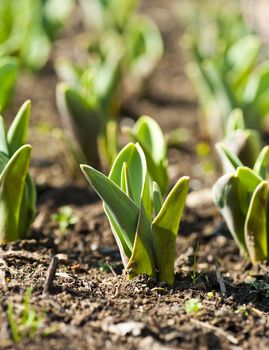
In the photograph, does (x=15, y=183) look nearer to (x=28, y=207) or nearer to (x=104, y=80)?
(x=28, y=207)

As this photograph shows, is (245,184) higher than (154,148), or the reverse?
(154,148)

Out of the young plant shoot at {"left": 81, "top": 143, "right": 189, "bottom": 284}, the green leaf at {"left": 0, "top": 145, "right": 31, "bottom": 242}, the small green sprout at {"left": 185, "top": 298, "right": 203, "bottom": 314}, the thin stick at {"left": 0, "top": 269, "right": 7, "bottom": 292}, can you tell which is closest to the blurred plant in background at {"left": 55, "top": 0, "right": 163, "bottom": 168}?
the green leaf at {"left": 0, "top": 145, "right": 31, "bottom": 242}

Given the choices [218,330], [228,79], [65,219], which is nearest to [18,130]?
[65,219]

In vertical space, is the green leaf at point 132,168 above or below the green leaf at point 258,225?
above

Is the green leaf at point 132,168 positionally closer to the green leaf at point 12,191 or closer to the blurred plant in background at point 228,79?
the green leaf at point 12,191

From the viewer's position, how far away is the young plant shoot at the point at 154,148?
3.05m

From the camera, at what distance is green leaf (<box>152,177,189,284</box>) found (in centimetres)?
→ 240

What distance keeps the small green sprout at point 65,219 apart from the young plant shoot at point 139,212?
699mm

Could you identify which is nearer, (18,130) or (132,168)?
(132,168)

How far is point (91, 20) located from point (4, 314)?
13.4 feet

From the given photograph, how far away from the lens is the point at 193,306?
2.29m

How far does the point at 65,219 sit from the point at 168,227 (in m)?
0.90

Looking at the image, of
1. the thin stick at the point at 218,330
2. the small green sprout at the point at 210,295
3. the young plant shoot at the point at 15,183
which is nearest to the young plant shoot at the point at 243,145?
the small green sprout at the point at 210,295

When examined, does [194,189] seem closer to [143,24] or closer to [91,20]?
[143,24]
